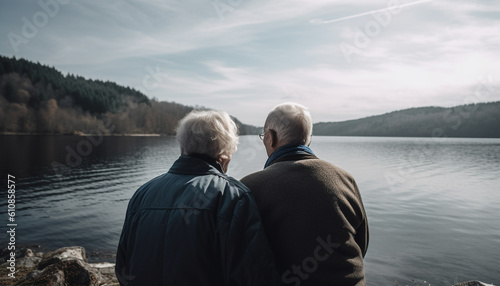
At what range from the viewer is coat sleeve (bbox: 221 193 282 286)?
2158 millimetres

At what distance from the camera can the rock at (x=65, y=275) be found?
6.01 metres

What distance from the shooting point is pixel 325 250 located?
2594 millimetres

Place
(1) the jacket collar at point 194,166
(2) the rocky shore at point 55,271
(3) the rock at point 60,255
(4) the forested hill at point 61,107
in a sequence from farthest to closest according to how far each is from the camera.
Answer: (4) the forested hill at point 61,107 < (3) the rock at point 60,255 < (2) the rocky shore at point 55,271 < (1) the jacket collar at point 194,166

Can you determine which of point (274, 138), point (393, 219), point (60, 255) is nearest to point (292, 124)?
point (274, 138)

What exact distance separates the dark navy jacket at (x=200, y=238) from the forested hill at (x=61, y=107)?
111 m

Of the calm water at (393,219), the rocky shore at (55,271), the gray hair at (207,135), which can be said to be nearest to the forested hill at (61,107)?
the calm water at (393,219)

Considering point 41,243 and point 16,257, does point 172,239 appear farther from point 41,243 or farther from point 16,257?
point 41,243

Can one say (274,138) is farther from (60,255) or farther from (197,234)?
(60,255)

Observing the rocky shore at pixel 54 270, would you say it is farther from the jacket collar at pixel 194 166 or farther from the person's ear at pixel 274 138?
the person's ear at pixel 274 138

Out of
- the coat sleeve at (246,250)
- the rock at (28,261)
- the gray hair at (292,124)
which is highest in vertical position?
the gray hair at (292,124)

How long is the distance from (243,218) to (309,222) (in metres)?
0.64

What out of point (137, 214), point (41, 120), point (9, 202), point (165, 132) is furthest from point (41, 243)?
point (165, 132)

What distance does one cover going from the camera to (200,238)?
2.13m

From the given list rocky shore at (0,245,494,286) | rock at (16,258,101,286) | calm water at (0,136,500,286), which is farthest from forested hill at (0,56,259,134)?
rock at (16,258,101,286)
